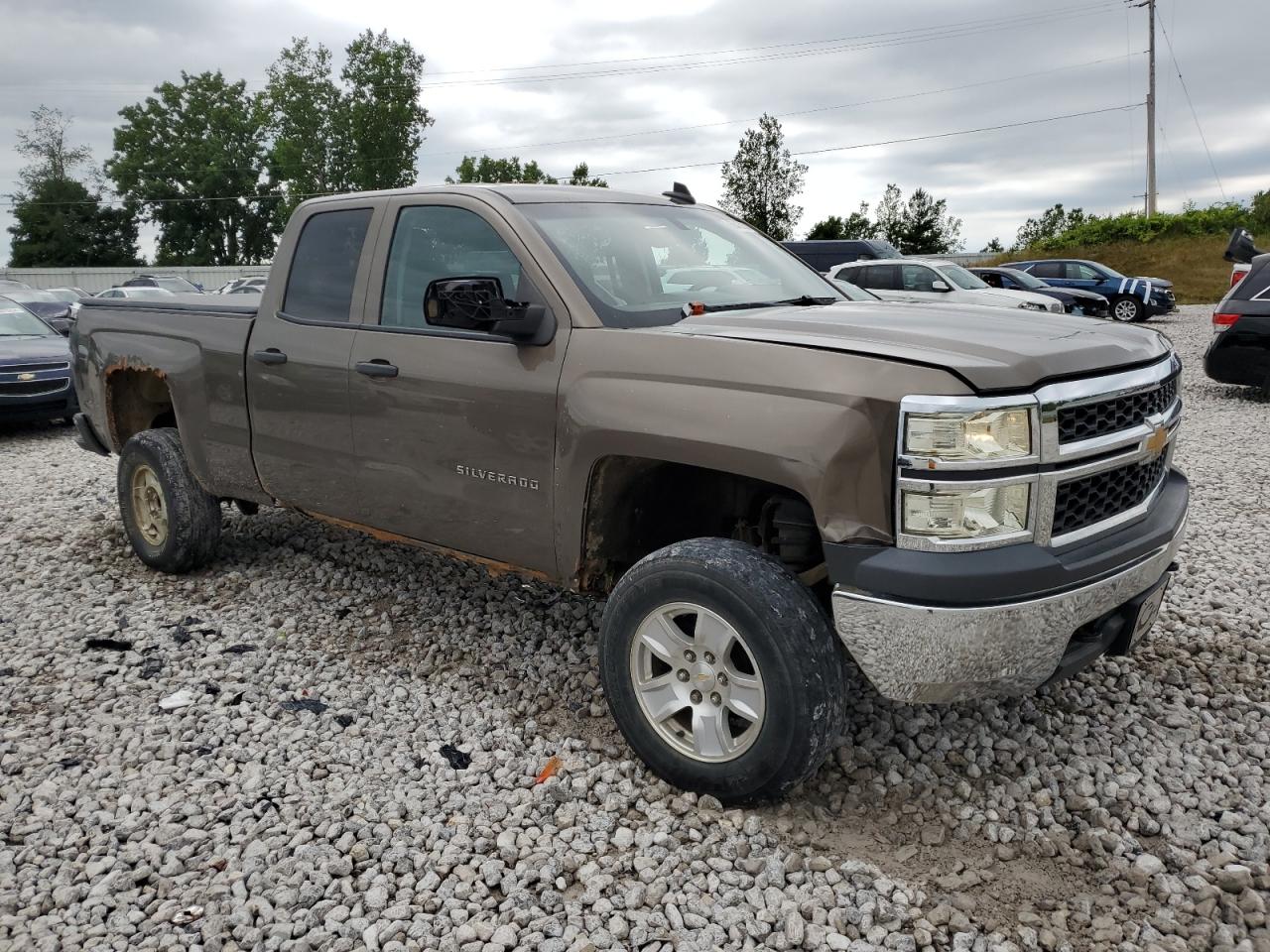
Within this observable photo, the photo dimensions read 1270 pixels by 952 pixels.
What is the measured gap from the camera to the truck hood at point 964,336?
267cm

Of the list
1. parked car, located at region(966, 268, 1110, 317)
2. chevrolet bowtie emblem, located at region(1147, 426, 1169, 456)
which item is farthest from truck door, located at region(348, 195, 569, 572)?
parked car, located at region(966, 268, 1110, 317)

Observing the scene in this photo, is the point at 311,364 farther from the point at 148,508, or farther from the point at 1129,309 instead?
the point at 1129,309

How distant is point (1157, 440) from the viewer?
3088mm

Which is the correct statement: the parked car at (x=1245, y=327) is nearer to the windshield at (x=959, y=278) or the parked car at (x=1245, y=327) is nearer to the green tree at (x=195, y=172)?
the windshield at (x=959, y=278)

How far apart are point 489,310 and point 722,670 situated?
4.71 feet

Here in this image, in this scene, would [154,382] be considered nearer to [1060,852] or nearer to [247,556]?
[247,556]

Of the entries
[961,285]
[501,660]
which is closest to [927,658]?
[501,660]

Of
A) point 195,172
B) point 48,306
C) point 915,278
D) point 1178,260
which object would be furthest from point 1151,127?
point 195,172

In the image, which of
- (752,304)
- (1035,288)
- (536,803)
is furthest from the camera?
(1035,288)

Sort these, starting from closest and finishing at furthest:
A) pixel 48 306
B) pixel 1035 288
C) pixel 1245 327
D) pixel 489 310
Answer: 1. pixel 489 310
2. pixel 1245 327
3. pixel 48 306
4. pixel 1035 288

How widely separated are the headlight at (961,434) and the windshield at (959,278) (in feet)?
49.2

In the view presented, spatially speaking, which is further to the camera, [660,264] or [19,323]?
[19,323]

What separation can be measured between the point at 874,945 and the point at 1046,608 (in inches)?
39.0

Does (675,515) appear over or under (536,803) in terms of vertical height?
over
